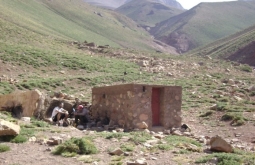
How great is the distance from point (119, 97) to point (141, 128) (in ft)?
5.36

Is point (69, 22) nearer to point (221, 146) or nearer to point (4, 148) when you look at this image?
point (4, 148)

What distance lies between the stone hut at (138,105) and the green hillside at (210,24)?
84.0 meters

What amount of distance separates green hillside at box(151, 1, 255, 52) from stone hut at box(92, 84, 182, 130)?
84.0m

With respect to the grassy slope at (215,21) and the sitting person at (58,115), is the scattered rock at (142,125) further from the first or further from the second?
the grassy slope at (215,21)

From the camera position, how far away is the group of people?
11.9m

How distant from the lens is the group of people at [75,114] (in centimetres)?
1195

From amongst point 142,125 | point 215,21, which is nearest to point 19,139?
point 142,125

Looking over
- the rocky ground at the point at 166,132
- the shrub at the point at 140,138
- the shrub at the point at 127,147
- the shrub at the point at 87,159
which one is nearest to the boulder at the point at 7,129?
the rocky ground at the point at 166,132

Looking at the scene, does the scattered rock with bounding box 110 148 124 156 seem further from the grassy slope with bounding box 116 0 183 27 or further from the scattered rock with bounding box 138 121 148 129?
the grassy slope with bounding box 116 0 183 27

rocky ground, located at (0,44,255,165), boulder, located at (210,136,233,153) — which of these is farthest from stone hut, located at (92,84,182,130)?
boulder, located at (210,136,233,153)

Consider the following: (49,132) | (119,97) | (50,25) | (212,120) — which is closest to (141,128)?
(119,97)

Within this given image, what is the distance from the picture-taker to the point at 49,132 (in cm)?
891

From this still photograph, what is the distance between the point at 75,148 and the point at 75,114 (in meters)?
5.88

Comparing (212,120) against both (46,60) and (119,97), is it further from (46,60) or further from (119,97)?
(46,60)
